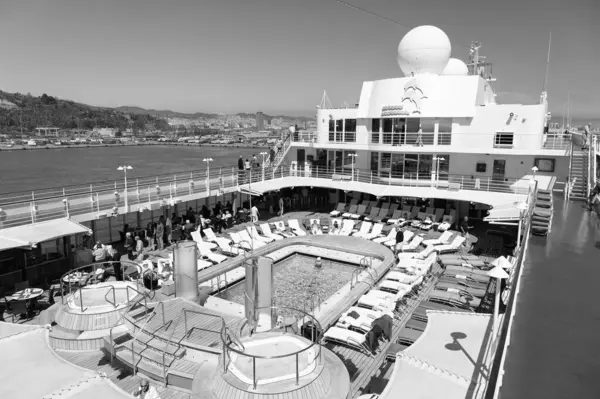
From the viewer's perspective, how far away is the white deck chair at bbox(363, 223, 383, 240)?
682 inches

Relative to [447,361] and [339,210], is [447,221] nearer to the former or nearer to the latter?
[339,210]

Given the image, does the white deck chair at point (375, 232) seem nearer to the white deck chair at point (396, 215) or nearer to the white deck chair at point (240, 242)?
the white deck chair at point (396, 215)

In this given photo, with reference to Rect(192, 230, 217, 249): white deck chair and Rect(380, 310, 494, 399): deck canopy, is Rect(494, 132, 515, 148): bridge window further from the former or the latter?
Rect(380, 310, 494, 399): deck canopy

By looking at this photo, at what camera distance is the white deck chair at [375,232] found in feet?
56.9

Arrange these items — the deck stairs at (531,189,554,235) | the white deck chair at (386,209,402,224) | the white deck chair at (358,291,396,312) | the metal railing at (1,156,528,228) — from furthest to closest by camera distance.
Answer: the white deck chair at (386,209,402,224) < the metal railing at (1,156,528,228) < the white deck chair at (358,291,396,312) < the deck stairs at (531,189,554,235)

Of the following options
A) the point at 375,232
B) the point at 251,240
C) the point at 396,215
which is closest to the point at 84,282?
the point at 251,240

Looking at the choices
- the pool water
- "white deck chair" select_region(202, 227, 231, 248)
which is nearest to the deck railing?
"white deck chair" select_region(202, 227, 231, 248)

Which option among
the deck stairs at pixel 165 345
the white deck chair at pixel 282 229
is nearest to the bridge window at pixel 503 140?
the white deck chair at pixel 282 229

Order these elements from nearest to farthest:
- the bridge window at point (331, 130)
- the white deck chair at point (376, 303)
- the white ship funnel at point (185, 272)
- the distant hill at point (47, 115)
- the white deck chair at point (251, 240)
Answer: the white deck chair at point (376, 303) < the white ship funnel at point (185, 272) < the white deck chair at point (251, 240) < the bridge window at point (331, 130) < the distant hill at point (47, 115)

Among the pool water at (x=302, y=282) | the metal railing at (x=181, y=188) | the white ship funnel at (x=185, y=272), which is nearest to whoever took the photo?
the white ship funnel at (x=185, y=272)

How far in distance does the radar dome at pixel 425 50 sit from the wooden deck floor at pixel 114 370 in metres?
18.2

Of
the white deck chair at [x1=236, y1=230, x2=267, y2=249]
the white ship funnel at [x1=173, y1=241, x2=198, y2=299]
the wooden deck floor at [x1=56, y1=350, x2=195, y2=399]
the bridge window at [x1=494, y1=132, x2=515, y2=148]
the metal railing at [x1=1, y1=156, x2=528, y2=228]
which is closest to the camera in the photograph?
the wooden deck floor at [x1=56, y1=350, x2=195, y2=399]

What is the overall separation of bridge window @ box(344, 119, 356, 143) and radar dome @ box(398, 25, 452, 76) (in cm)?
379

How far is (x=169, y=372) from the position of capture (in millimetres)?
6875
